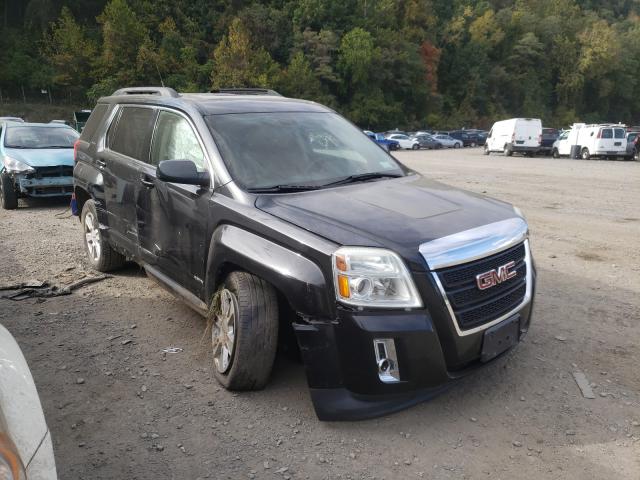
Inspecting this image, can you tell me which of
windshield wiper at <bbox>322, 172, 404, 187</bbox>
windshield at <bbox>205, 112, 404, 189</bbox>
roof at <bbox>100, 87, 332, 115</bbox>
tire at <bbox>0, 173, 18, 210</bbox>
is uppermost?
roof at <bbox>100, 87, 332, 115</bbox>

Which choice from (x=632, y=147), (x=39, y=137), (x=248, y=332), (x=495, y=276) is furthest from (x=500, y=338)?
(x=632, y=147)

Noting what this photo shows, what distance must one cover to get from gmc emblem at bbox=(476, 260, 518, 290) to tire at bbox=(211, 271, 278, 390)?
1.20 metres

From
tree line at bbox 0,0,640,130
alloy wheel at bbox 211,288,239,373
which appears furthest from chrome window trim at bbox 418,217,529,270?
tree line at bbox 0,0,640,130

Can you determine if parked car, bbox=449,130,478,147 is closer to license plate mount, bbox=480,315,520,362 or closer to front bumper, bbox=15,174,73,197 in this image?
front bumper, bbox=15,174,73,197

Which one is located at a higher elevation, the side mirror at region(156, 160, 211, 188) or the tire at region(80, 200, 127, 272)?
the side mirror at region(156, 160, 211, 188)

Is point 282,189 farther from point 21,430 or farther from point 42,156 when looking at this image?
point 42,156

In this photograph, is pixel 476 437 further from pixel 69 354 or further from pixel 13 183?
pixel 13 183

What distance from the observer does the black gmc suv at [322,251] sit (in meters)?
2.82

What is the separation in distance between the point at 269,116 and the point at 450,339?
225cm

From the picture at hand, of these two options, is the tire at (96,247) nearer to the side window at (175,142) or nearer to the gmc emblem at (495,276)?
the side window at (175,142)

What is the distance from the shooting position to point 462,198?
365 centimetres

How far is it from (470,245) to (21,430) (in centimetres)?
224

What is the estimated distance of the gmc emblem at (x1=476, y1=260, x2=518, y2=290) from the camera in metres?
2.99

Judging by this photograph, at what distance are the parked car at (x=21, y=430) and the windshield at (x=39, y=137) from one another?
1004 centimetres
